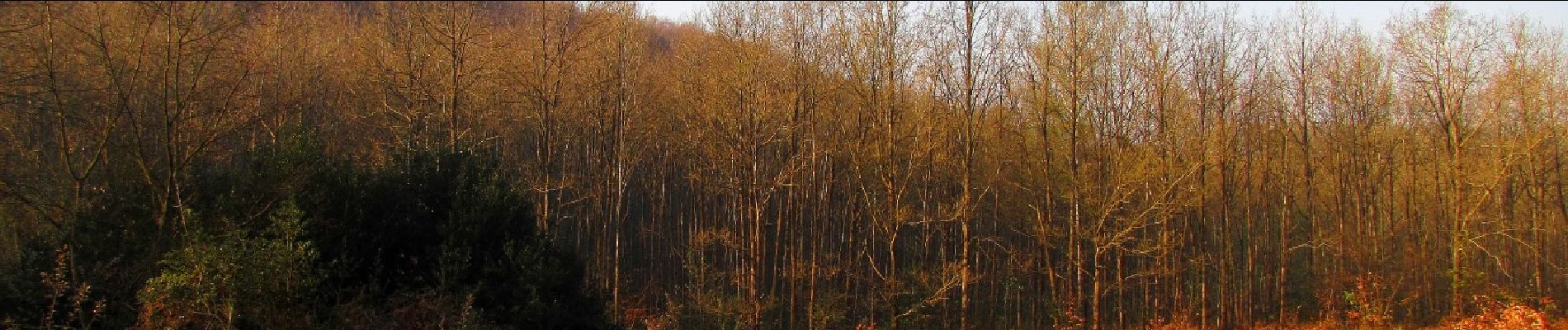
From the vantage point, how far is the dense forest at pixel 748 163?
12000mm

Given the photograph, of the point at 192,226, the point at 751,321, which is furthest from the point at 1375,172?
the point at 192,226

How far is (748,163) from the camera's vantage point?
2197cm

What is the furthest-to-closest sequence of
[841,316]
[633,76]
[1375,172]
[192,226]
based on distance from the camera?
[1375,172]
[633,76]
[841,316]
[192,226]

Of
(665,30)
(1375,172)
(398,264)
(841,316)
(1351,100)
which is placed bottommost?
(841,316)

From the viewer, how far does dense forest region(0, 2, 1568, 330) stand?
39.4ft

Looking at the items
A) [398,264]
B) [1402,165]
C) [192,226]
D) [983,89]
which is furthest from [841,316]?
[1402,165]

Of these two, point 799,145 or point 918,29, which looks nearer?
point 918,29

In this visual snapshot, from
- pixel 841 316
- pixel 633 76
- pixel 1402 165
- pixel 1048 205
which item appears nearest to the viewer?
pixel 1048 205

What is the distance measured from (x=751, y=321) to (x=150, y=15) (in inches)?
516

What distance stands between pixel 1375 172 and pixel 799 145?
758 inches

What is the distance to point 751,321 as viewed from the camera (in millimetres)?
21156

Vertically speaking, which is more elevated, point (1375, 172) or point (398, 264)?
point (1375, 172)

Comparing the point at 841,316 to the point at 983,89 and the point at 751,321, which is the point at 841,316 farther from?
the point at 983,89

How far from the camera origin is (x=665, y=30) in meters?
50.8
